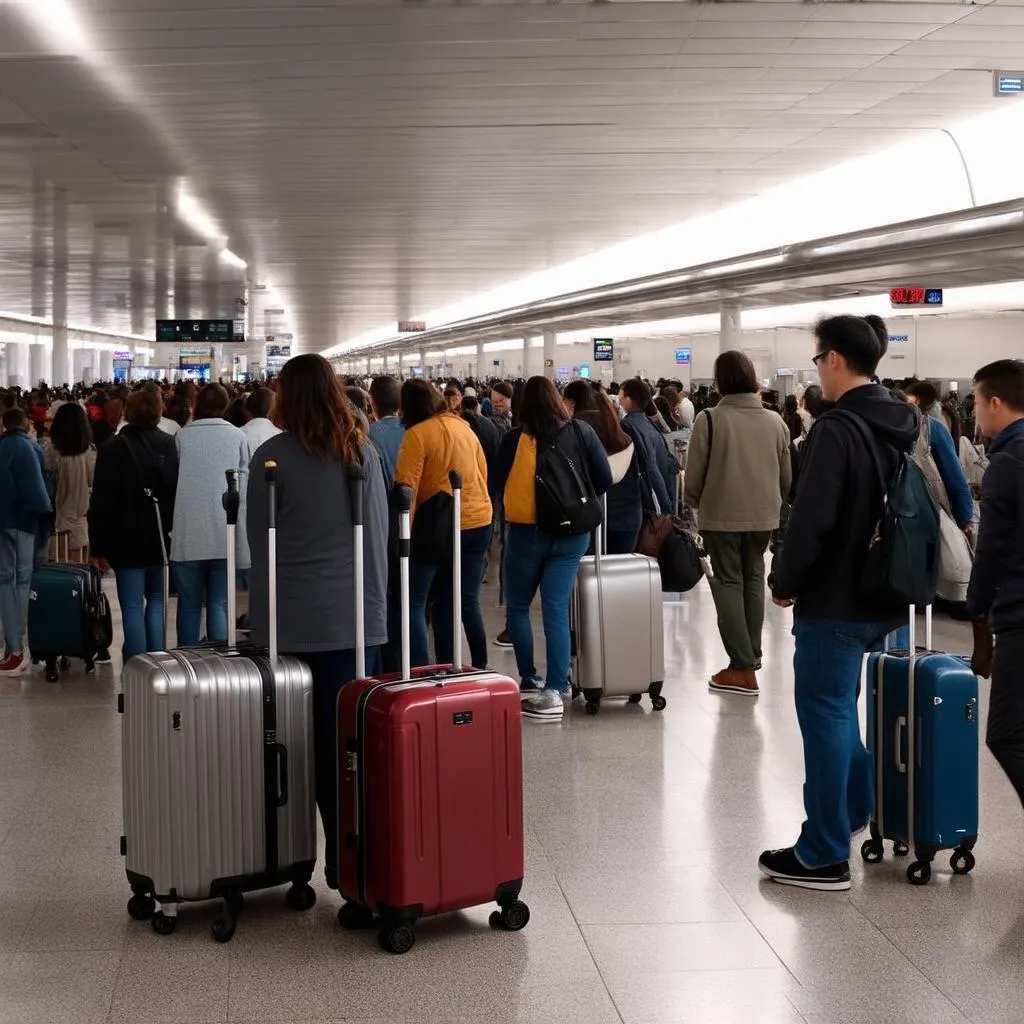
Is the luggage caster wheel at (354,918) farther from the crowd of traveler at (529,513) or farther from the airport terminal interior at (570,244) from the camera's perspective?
the crowd of traveler at (529,513)

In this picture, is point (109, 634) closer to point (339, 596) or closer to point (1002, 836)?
point (339, 596)

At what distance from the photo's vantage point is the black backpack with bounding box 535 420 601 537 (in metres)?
7.16

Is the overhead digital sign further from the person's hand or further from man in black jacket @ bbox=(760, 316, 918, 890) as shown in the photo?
man in black jacket @ bbox=(760, 316, 918, 890)

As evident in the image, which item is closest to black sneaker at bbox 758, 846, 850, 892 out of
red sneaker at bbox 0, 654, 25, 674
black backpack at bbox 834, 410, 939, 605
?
black backpack at bbox 834, 410, 939, 605

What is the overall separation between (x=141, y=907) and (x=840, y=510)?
2.69 metres

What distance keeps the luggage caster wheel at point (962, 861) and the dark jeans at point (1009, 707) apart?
0.62 meters

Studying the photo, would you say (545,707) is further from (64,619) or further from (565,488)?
(64,619)

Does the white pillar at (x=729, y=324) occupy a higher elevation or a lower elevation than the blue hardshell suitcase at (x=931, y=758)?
higher

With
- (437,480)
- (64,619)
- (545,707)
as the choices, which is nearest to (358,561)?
(437,480)

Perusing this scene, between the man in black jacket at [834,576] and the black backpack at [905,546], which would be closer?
the black backpack at [905,546]

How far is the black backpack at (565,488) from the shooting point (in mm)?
7164

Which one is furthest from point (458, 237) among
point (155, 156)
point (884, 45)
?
point (884, 45)

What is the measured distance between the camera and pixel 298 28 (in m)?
8.80

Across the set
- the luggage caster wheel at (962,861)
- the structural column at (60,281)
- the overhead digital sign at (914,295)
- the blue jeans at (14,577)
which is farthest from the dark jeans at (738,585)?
the overhead digital sign at (914,295)
